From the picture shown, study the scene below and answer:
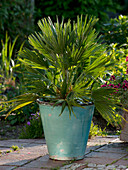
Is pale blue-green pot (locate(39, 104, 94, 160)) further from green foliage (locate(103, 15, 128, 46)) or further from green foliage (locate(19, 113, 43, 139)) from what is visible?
green foliage (locate(103, 15, 128, 46))

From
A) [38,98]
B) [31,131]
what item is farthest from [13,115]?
[38,98]

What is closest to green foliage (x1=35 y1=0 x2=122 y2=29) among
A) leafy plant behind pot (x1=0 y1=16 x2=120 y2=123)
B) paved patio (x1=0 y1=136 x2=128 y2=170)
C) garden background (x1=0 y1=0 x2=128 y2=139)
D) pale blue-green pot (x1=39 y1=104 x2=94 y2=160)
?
garden background (x1=0 y1=0 x2=128 y2=139)

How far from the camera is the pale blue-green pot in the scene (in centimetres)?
291

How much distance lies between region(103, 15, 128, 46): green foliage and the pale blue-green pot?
3.48 meters

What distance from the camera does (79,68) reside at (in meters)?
3.14

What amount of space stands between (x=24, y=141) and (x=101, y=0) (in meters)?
5.88

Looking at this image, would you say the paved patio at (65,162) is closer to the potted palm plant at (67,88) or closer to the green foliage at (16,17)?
the potted palm plant at (67,88)

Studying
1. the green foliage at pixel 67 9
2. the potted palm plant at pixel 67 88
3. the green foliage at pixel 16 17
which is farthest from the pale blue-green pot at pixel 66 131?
the green foliage at pixel 67 9

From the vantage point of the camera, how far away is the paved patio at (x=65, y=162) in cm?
280

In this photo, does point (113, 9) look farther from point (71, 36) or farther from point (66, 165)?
point (66, 165)

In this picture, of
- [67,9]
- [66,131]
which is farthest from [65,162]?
[67,9]

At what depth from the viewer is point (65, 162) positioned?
2936 millimetres

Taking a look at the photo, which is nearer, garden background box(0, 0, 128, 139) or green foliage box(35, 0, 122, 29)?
garden background box(0, 0, 128, 139)

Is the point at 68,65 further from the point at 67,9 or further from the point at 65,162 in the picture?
the point at 67,9
